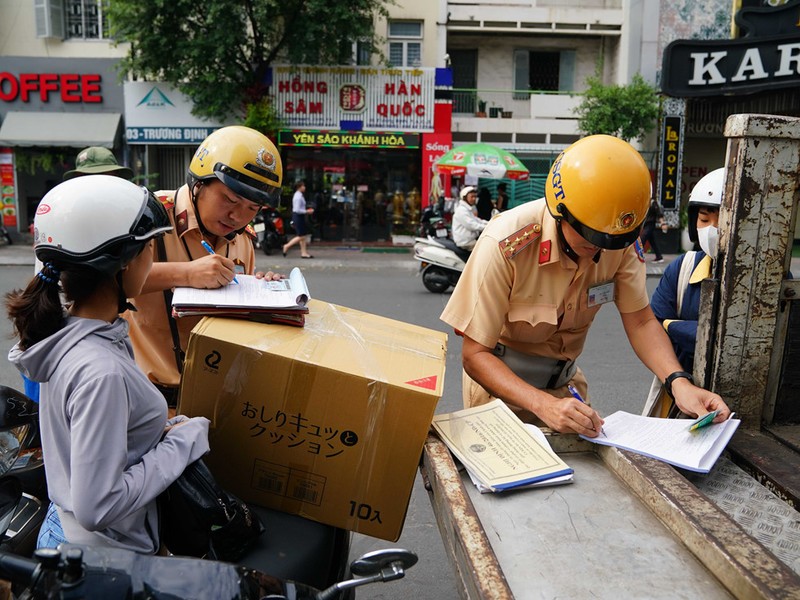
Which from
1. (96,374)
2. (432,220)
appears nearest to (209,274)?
(96,374)

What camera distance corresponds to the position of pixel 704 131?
676 inches

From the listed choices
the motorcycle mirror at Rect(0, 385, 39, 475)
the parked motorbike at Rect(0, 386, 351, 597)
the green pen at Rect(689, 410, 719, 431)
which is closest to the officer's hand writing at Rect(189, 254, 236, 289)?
the parked motorbike at Rect(0, 386, 351, 597)

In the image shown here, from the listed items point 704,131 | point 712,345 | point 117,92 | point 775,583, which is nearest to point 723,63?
point 704,131

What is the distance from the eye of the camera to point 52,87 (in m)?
16.5

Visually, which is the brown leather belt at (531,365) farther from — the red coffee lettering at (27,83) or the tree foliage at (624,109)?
the red coffee lettering at (27,83)

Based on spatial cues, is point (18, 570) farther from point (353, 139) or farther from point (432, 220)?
point (353, 139)

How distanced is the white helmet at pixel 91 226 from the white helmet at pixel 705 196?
2.36 meters

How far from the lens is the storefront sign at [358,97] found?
16641mm

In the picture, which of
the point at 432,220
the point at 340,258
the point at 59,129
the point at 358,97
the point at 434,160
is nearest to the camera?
the point at 432,220

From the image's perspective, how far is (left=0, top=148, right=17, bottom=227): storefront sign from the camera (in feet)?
53.9

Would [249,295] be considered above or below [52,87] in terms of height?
below

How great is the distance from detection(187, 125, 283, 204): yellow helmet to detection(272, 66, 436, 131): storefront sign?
49.3ft

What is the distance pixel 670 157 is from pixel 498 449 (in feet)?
50.9

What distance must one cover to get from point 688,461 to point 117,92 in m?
17.4
